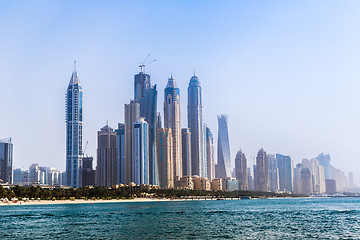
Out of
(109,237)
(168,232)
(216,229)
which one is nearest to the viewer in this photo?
(109,237)

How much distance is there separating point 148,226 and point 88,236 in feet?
70.3

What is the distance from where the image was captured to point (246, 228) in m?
95.8

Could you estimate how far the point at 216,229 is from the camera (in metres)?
94.4

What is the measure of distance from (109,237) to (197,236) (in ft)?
51.2

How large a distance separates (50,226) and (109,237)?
25.7m

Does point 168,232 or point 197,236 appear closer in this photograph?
point 197,236

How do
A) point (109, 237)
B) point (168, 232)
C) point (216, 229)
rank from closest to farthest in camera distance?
point (109, 237) → point (168, 232) → point (216, 229)

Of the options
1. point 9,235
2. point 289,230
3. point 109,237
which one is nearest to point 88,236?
point 109,237

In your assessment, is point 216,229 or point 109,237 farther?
point 216,229

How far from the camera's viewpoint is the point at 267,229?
9294 cm

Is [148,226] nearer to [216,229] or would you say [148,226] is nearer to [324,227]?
[216,229]

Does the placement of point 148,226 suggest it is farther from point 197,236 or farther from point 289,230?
point 289,230

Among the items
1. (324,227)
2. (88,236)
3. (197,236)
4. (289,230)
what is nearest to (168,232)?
(197,236)

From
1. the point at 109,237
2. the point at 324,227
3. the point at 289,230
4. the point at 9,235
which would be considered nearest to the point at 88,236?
the point at 109,237
